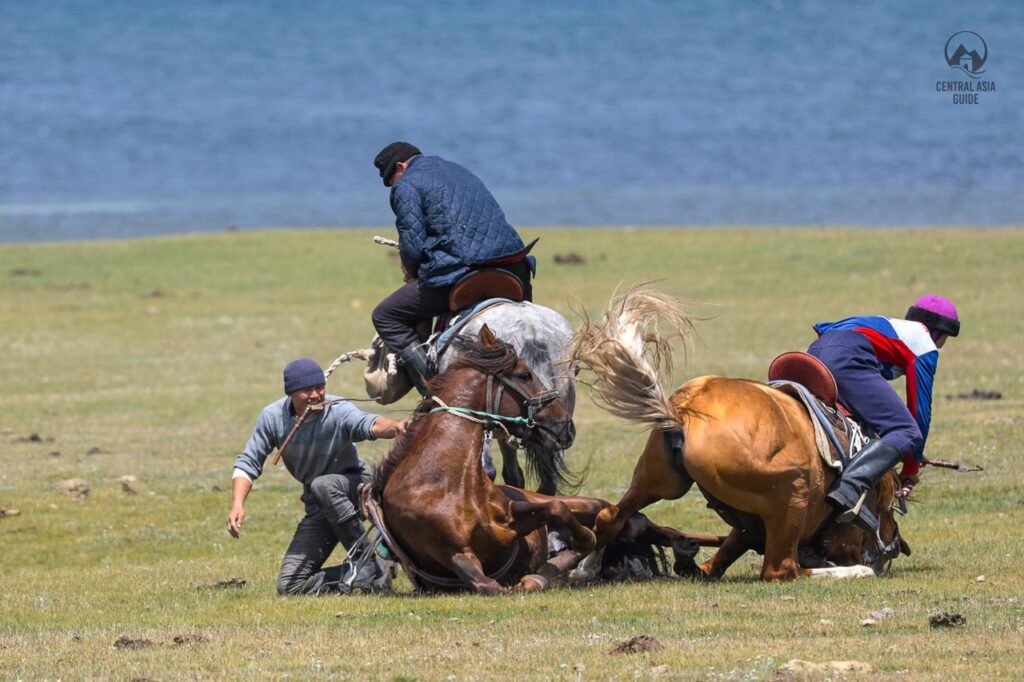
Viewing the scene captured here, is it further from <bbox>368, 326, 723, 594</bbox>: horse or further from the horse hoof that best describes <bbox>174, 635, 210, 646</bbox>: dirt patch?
the horse hoof

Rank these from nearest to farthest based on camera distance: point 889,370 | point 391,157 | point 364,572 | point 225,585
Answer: point 364,572
point 889,370
point 225,585
point 391,157

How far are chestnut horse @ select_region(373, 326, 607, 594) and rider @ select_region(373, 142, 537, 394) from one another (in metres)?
1.12

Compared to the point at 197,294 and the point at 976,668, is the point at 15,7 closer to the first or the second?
the point at 197,294

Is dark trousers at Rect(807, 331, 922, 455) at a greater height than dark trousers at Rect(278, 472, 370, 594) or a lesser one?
greater

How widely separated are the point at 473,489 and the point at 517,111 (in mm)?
92320

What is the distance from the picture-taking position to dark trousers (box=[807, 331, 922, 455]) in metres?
9.50

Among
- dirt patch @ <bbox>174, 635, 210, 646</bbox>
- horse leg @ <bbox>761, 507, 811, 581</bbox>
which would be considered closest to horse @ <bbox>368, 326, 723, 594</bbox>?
horse leg @ <bbox>761, 507, 811, 581</bbox>

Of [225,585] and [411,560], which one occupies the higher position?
[411,560]

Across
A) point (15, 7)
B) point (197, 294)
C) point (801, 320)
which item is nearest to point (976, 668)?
point (801, 320)

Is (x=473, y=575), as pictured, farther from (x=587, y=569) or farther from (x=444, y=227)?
(x=444, y=227)

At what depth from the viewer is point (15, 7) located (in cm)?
16850

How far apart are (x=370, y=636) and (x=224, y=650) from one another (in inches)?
27.7

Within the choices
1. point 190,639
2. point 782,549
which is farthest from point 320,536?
point 782,549

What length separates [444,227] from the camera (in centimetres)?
1078
